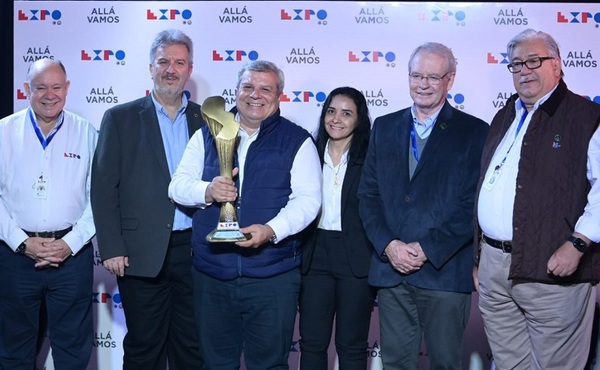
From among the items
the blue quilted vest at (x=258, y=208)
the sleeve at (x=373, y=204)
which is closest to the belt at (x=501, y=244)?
the sleeve at (x=373, y=204)

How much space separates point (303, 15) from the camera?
4.14 metres

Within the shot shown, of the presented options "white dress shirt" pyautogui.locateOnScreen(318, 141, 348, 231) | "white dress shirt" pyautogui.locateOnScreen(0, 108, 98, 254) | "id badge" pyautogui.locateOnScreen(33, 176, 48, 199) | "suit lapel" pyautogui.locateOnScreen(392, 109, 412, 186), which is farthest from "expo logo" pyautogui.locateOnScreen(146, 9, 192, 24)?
"suit lapel" pyautogui.locateOnScreen(392, 109, 412, 186)

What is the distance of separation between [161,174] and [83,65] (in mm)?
1288

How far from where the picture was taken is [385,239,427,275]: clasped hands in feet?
9.55

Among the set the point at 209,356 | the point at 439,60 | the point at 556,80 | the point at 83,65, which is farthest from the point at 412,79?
the point at 83,65

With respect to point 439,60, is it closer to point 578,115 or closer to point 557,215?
point 578,115

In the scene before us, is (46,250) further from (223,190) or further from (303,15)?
(303,15)

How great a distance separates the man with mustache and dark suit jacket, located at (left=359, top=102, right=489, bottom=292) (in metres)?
0.13

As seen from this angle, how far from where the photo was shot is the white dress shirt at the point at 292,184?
2924 mm

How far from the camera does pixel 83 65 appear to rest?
165 inches

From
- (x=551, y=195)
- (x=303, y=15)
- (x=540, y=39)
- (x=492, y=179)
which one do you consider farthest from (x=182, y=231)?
(x=540, y=39)

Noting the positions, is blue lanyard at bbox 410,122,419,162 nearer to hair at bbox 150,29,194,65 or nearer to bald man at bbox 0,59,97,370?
hair at bbox 150,29,194,65

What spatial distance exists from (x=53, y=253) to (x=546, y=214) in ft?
7.06

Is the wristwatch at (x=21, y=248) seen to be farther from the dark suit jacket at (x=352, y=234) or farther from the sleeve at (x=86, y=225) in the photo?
the dark suit jacket at (x=352, y=234)
